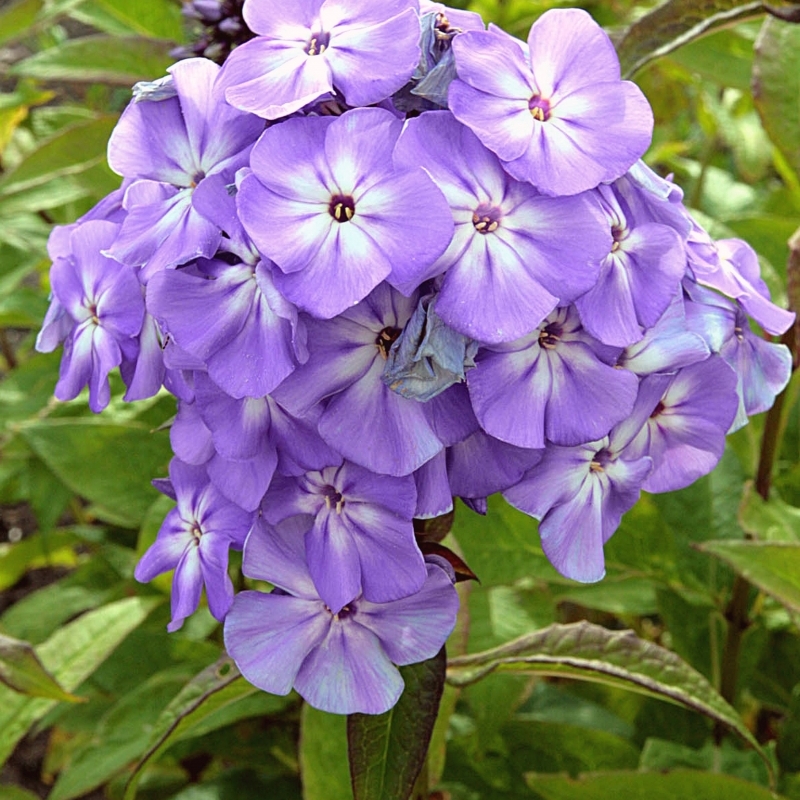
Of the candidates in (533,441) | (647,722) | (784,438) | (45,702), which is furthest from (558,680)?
(533,441)

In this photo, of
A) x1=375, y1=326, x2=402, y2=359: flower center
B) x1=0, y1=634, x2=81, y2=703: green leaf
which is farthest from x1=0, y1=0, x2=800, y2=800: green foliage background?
x1=375, y1=326, x2=402, y2=359: flower center

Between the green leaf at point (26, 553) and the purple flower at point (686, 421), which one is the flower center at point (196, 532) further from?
the green leaf at point (26, 553)

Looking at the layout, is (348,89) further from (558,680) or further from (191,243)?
(558,680)

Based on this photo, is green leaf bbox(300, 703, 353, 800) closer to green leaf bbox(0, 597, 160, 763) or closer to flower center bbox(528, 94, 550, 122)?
Answer: green leaf bbox(0, 597, 160, 763)

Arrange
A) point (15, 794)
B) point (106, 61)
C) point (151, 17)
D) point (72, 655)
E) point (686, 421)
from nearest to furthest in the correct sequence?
point (686, 421), point (72, 655), point (15, 794), point (106, 61), point (151, 17)

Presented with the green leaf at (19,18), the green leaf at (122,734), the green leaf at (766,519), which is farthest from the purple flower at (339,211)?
the green leaf at (19,18)

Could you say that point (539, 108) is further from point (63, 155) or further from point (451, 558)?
point (63, 155)

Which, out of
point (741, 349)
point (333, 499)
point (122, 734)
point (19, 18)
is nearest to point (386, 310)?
point (333, 499)
